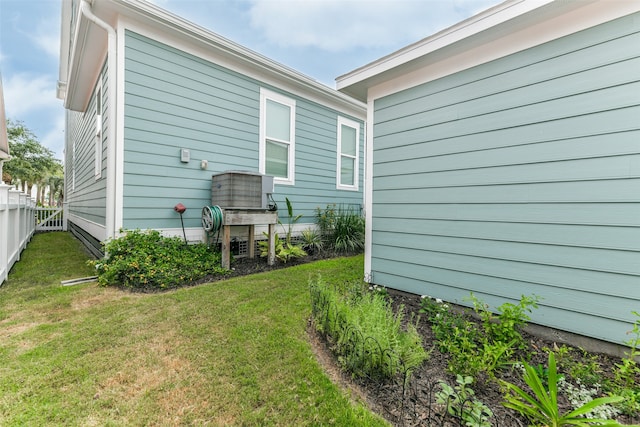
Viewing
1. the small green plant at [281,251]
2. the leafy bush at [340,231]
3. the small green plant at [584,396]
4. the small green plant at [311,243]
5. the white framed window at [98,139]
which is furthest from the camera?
the leafy bush at [340,231]

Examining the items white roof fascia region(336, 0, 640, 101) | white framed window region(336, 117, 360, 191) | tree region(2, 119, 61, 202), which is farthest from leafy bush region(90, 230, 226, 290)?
tree region(2, 119, 61, 202)

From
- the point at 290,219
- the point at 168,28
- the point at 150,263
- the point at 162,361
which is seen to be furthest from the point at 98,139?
the point at 162,361

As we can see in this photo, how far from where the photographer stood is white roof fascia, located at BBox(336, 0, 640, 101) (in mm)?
2164

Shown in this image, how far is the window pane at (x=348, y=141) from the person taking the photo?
7427mm

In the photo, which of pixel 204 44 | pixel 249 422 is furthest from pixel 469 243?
pixel 204 44

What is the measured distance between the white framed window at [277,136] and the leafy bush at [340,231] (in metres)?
1.21

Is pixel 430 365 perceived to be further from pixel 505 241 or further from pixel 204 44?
pixel 204 44

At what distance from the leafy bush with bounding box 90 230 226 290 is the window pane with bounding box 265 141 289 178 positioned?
2351 mm

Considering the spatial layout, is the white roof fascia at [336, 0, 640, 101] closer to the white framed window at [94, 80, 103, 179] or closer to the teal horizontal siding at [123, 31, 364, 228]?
the teal horizontal siding at [123, 31, 364, 228]

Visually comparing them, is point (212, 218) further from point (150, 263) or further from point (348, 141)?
point (348, 141)

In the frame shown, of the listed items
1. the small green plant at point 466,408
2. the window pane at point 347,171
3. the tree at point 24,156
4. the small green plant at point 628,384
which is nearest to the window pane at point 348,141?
the window pane at point 347,171

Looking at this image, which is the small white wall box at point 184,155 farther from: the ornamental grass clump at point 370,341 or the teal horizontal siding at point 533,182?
the ornamental grass clump at point 370,341

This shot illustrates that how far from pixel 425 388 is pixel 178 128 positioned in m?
4.78

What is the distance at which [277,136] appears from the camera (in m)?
5.95
